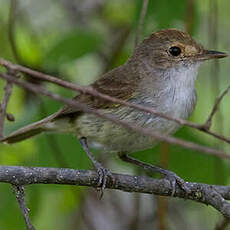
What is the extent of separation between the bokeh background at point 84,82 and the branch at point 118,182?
87cm

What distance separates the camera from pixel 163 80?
4.06 m

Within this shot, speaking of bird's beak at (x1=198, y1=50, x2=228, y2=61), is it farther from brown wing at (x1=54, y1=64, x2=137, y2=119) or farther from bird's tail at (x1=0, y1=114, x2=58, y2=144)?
bird's tail at (x1=0, y1=114, x2=58, y2=144)

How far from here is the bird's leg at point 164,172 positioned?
347cm

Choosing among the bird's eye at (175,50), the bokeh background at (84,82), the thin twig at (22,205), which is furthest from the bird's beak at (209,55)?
the thin twig at (22,205)

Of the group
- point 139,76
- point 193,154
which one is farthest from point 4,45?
point 193,154

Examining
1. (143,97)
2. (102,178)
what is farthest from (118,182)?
(143,97)

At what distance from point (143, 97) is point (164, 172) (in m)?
0.54

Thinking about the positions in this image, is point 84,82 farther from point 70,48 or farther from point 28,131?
point 28,131

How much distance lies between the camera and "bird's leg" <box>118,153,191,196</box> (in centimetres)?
347

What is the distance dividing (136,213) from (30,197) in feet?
4.30

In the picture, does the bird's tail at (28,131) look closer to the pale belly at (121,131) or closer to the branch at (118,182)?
the pale belly at (121,131)

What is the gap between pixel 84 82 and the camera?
6.70m

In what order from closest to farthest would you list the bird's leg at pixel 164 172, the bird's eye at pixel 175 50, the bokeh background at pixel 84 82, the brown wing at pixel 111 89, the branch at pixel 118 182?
the branch at pixel 118 182 < the bird's leg at pixel 164 172 < the brown wing at pixel 111 89 < the bird's eye at pixel 175 50 < the bokeh background at pixel 84 82

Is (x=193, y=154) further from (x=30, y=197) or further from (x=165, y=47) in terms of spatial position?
(x=30, y=197)
